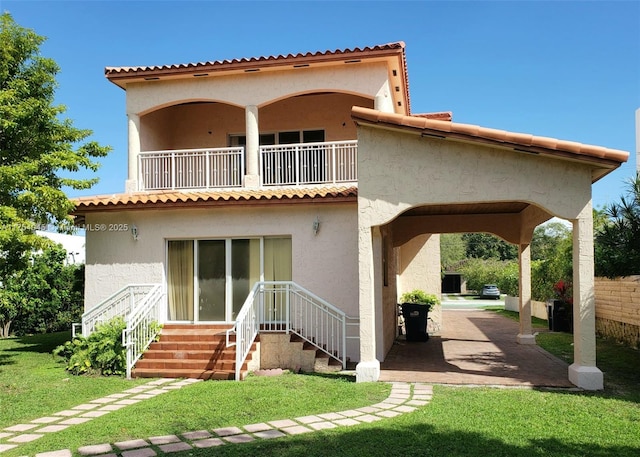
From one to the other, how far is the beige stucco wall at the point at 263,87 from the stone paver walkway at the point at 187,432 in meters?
8.36

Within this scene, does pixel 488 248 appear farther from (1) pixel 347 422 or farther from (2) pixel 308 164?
(1) pixel 347 422

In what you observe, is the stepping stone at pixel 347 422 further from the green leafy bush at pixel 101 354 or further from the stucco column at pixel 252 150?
the stucco column at pixel 252 150

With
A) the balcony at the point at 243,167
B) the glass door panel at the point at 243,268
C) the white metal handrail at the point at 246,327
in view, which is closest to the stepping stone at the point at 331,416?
the white metal handrail at the point at 246,327

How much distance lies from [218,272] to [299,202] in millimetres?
2790

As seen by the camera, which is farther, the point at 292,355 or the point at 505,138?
the point at 292,355

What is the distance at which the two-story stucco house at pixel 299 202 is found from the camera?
9656 mm

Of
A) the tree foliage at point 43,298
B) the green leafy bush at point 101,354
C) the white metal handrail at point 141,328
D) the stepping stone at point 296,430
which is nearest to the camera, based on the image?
the stepping stone at point 296,430

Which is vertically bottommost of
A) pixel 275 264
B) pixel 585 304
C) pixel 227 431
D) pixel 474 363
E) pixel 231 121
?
pixel 474 363

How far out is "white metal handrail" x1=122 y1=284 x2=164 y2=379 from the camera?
10969 millimetres

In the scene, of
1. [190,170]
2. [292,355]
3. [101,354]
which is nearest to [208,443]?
[292,355]

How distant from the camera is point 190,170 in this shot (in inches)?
603

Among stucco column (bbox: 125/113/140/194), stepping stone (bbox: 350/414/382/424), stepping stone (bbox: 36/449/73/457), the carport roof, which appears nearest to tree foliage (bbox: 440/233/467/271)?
stucco column (bbox: 125/113/140/194)

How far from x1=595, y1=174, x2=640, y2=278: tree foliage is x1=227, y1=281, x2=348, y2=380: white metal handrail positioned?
525 cm

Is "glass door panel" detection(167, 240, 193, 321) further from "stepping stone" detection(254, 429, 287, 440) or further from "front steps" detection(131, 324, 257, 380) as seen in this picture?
"stepping stone" detection(254, 429, 287, 440)
